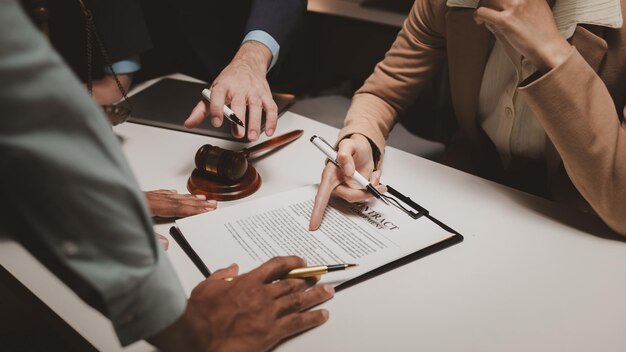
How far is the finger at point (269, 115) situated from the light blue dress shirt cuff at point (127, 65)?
63cm

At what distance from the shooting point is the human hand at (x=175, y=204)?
0.92 m

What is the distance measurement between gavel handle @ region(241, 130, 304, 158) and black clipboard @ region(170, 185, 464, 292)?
1.06 ft

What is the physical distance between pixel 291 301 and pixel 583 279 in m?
0.48

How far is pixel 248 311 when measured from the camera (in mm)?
673

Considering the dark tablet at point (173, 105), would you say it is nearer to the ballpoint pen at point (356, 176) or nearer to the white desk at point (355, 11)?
the ballpoint pen at point (356, 176)

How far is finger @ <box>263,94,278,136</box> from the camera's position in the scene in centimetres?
114

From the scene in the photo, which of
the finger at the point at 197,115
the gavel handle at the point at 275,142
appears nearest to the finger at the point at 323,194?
the gavel handle at the point at 275,142

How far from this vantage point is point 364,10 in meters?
2.51

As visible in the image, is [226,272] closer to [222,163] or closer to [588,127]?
[222,163]

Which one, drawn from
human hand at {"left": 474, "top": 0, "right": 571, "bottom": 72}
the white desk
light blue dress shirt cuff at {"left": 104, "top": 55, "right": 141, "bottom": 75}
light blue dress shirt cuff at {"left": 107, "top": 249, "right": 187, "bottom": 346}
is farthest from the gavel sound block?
the white desk

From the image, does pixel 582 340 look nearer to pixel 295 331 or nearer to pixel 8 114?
pixel 295 331

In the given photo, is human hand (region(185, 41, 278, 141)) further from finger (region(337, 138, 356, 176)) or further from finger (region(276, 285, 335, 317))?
finger (region(276, 285, 335, 317))

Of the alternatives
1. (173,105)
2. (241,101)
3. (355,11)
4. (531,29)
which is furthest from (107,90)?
(355,11)

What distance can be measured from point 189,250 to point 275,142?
1.44 ft
